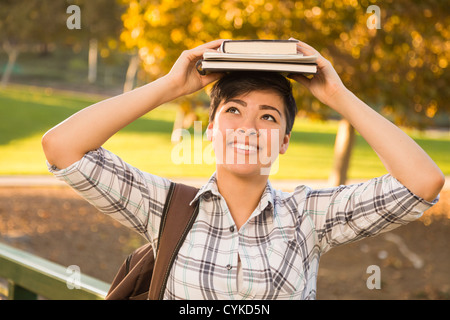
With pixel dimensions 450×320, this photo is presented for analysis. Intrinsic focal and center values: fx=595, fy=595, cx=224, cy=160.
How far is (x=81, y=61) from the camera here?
50625 millimetres

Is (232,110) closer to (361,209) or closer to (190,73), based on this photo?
(190,73)

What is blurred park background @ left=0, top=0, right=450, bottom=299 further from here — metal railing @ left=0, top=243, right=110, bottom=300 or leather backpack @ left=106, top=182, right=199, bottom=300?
leather backpack @ left=106, top=182, right=199, bottom=300

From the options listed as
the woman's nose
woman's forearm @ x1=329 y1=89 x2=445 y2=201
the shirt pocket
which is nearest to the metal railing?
the shirt pocket

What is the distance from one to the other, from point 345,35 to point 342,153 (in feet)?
6.89

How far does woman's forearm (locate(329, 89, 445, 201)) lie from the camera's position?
1977 millimetres

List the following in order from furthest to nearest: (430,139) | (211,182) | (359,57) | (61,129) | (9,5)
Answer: (430,139), (9,5), (359,57), (211,182), (61,129)

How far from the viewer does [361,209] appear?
207cm

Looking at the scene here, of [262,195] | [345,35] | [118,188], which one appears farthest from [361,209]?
[345,35]

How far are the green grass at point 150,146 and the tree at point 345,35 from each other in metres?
2.09

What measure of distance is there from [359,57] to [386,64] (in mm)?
334

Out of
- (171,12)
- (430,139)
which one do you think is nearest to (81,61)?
(430,139)

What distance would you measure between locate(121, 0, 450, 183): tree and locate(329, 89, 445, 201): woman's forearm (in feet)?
14.6

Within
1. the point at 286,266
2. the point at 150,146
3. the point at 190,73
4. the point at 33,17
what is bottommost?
the point at 286,266

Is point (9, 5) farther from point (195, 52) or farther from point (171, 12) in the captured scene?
point (195, 52)
